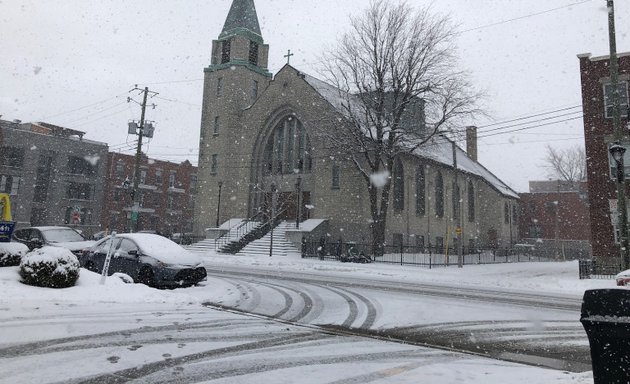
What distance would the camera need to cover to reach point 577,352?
623 centimetres

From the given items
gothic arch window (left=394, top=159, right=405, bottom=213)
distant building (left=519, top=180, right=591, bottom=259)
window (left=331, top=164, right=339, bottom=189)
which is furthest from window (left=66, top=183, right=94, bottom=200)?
distant building (left=519, top=180, right=591, bottom=259)

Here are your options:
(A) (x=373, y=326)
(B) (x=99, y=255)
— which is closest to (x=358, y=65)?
(B) (x=99, y=255)

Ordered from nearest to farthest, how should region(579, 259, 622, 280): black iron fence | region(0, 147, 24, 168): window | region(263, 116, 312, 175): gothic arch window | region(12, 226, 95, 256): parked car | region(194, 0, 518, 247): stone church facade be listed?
region(12, 226, 95, 256): parked car, region(579, 259, 622, 280): black iron fence, region(194, 0, 518, 247): stone church facade, region(263, 116, 312, 175): gothic arch window, region(0, 147, 24, 168): window

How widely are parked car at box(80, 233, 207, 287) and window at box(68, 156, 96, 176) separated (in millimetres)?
47550

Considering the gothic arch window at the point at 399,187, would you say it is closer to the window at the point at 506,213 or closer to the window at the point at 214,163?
the window at the point at 214,163

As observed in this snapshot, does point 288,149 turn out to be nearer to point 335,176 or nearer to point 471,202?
point 335,176

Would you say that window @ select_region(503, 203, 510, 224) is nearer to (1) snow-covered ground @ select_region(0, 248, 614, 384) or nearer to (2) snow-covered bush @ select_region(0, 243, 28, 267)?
(1) snow-covered ground @ select_region(0, 248, 614, 384)

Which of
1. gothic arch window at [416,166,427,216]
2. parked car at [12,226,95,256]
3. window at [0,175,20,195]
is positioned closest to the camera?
parked car at [12,226,95,256]

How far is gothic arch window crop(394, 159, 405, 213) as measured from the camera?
3597 cm

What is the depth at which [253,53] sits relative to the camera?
42.5 m

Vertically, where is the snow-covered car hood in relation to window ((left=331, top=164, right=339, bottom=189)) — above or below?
below

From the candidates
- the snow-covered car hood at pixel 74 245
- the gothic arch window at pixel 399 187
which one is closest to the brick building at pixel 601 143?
the gothic arch window at pixel 399 187

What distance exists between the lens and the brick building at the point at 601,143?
23.8m

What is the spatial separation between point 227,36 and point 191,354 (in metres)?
41.0
